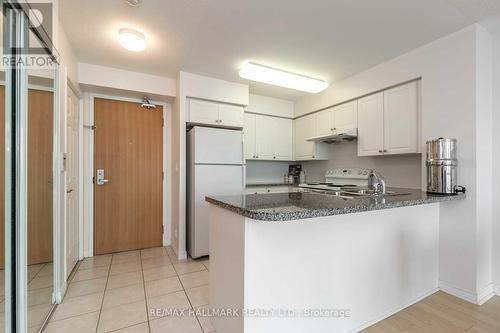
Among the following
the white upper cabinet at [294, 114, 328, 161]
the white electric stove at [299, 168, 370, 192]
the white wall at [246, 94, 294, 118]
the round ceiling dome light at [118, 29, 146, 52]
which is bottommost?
the white electric stove at [299, 168, 370, 192]

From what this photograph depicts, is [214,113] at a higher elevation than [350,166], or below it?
higher

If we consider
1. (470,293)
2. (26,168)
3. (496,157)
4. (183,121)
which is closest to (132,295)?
(26,168)

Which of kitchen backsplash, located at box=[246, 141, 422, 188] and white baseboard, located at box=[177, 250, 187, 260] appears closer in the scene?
kitchen backsplash, located at box=[246, 141, 422, 188]

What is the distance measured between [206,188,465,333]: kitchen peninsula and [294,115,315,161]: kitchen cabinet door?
7.04 feet

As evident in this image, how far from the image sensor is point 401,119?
276 cm

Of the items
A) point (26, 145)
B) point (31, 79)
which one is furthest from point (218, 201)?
point (31, 79)

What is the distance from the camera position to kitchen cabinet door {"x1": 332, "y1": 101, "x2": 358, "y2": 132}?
333cm

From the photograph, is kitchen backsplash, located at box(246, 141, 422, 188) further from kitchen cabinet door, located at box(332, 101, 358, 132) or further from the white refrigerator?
the white refrigerator

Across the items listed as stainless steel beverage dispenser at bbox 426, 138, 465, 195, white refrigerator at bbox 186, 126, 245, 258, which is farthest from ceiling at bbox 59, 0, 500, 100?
stainless steel beverage dispenser at bbox 426, 138, 465, 195

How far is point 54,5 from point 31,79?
72cm

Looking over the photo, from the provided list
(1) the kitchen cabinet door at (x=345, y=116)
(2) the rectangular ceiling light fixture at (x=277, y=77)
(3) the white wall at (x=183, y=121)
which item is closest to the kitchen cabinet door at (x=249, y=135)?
(3) the white wall at (x=183, y=121)

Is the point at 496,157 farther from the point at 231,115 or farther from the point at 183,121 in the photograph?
the point at 183,121

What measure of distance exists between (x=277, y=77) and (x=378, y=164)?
182 cm

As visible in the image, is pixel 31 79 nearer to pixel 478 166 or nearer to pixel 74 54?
pixel 74 54
